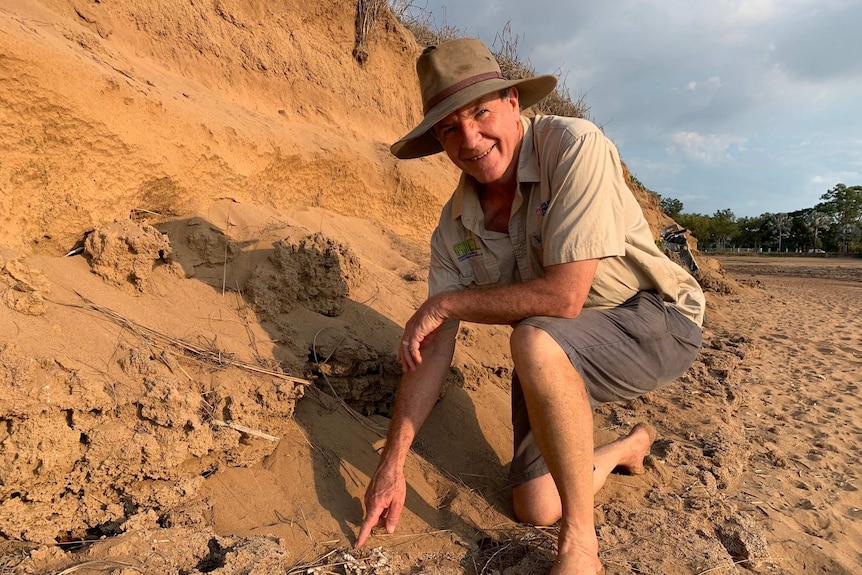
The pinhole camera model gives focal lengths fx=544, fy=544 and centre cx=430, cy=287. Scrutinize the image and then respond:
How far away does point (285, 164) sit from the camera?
377 cm

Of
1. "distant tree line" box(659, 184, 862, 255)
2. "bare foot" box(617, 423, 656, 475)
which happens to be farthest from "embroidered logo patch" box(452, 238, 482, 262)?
"distant tree line" box(659, 184, 862, 255)

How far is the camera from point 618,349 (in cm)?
199

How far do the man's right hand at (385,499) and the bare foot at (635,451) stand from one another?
100 centimetres

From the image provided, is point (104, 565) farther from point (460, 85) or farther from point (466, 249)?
point (460, 85)

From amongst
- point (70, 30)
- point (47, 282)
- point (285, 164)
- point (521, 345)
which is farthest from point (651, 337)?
point (70, 30)

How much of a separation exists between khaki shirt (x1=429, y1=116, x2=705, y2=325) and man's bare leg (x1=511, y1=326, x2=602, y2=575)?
1.10ft

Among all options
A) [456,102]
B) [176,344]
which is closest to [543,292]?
[456,102]

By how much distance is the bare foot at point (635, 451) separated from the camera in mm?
2332

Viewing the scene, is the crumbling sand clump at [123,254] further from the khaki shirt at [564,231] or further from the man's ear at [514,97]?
the man's ear at [514,97]

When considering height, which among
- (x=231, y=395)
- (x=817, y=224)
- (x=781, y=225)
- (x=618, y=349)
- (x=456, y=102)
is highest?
(x=781, y=225)

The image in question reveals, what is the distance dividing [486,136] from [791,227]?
187ft

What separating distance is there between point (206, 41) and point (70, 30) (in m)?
1.24

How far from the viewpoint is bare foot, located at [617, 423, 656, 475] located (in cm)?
233

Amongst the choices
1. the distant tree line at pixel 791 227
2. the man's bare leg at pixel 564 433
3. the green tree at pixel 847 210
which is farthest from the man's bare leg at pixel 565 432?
the green tree at pixel 847 210
